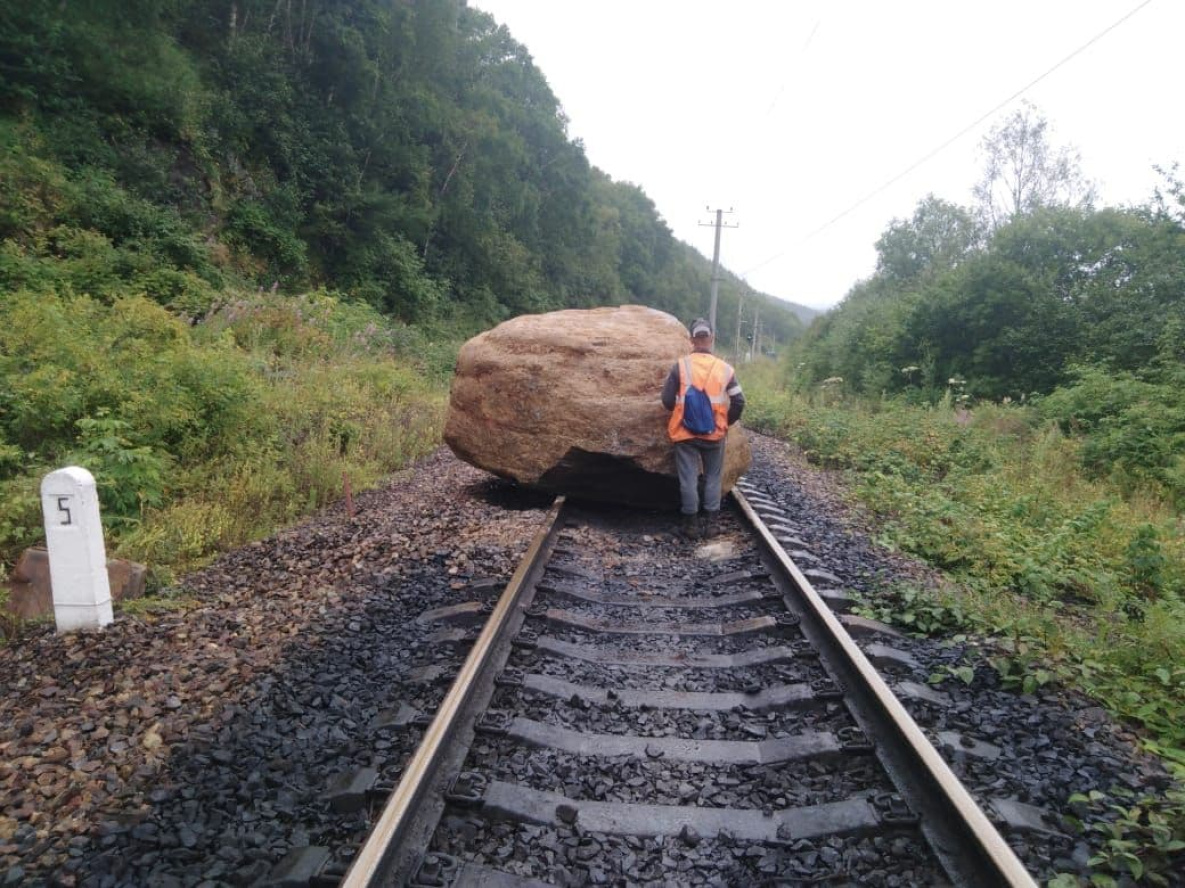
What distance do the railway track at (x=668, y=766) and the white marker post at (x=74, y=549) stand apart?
1.69 m

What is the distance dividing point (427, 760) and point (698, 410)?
4.21 m

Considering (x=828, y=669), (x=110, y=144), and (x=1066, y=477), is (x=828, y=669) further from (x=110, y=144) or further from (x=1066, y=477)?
(x=110, y=144)

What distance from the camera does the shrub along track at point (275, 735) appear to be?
2275mm

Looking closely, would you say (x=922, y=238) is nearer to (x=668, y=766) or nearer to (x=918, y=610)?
(x=918, y=610)

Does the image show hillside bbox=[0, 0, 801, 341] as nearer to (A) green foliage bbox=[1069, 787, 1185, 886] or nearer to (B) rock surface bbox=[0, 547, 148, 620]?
(B) rock surface bbox=[0, 547, 148, 620]

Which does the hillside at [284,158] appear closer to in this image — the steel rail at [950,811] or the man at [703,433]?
the man at [703,433]

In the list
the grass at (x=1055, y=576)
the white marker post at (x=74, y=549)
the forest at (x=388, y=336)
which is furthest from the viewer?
the forest at (x=388, y=336)

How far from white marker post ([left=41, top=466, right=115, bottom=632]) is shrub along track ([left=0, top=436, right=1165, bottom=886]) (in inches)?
5.4

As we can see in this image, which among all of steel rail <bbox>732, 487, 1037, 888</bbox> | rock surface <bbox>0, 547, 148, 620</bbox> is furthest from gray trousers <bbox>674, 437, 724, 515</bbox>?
rock surface <bbox>0, 547, 148, 620</bbox>

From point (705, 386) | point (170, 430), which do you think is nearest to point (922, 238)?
point (705, 386)

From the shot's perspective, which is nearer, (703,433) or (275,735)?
(275,735)

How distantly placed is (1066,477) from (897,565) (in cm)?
559

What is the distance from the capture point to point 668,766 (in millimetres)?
2736

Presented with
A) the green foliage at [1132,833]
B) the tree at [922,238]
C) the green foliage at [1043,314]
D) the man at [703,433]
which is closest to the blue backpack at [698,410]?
the man at [703,433]
